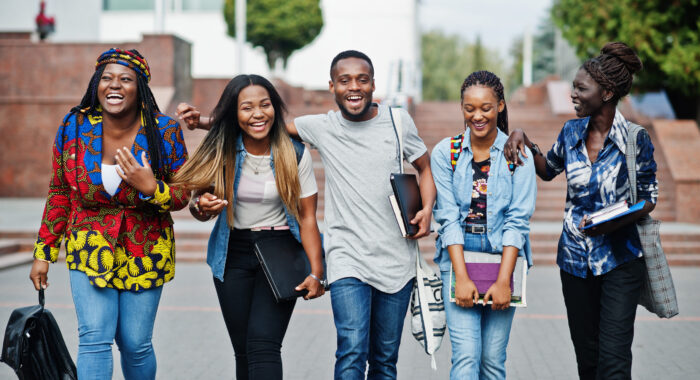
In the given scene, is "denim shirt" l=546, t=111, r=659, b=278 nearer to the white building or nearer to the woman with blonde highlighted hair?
the woman with blonde highlighted hair

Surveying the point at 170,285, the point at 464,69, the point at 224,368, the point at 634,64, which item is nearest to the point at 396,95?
the point at 170,285

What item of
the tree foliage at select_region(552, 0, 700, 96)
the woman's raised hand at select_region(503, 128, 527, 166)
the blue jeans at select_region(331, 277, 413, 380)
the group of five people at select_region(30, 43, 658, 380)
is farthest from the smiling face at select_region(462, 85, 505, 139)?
the tree foliage at select_region(552, 0, 700, 96)

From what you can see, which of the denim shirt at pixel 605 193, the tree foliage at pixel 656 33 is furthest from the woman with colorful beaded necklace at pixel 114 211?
the tree foliage at pixel 656 33

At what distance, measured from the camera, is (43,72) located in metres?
17.0

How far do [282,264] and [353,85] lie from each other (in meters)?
0.90

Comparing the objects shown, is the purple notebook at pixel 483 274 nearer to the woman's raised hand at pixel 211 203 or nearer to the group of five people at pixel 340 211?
the group of five people at pixel 340 211

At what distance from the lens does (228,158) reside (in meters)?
3.73

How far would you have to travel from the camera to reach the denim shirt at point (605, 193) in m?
3.63

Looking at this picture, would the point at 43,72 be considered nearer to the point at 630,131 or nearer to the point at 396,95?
the point at 396,95

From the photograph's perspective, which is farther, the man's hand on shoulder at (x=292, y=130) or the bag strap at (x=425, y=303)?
the man's hand on shoulder at (x=292, y=130)

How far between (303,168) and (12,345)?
1.55 metres

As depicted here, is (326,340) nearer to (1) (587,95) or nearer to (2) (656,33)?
(1) (587,95)

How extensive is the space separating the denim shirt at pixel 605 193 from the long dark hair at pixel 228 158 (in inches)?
51.8

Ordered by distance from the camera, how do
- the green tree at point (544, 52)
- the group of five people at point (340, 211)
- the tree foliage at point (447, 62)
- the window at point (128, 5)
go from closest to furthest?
the group of five people at point (340, 211) < the window at point (128, 5) < the green tree at point (544, 52) < the tree foliage at point (447, 62)
